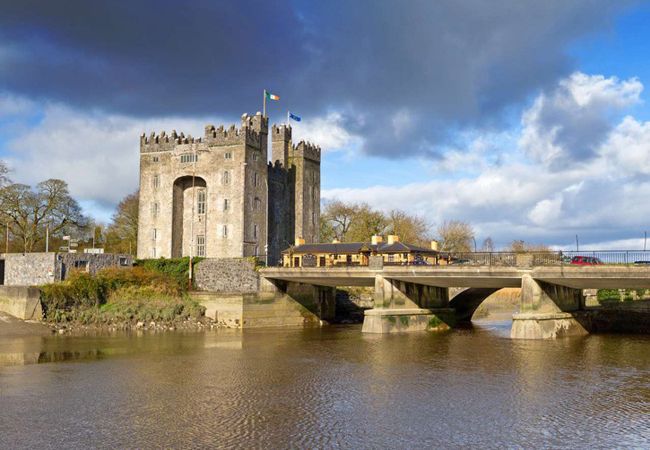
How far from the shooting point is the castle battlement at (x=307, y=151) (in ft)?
298

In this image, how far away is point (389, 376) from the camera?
114ft

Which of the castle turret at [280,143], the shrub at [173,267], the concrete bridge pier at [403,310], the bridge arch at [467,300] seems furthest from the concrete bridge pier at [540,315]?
the castle turret at [280,143]

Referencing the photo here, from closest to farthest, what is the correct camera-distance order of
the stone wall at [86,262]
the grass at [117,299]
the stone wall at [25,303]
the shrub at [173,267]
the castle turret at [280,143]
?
the stone wall at [25,303]
the grass at [117,299]
the stone wall at [86,262]
the shrub at [173,267]
the castle turret at [280,143]

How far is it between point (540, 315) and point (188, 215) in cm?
4359

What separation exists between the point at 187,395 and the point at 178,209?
170 feet

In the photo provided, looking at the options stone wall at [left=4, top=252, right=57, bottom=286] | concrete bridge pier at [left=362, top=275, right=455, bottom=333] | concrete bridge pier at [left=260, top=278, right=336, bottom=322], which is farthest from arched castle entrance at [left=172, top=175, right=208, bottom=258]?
concrete bridge pier at [left=362, top=275, right=455, bottom=333]

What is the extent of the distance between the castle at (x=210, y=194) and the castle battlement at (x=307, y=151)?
717 cm

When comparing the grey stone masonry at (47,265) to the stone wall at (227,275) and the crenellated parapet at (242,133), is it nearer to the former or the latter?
the stone wall at (227,275)

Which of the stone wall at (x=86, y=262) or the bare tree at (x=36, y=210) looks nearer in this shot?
the stone wall at (x=86, y=262)

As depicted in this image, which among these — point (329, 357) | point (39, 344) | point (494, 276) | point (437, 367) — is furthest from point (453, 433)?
point (39, 344)

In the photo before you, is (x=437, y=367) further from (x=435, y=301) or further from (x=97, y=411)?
(x=435, y=301)

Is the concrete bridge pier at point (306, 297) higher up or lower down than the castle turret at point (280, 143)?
lower down

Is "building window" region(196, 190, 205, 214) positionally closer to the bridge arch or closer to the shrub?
the shrub

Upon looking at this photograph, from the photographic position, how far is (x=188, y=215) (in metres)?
79.9
